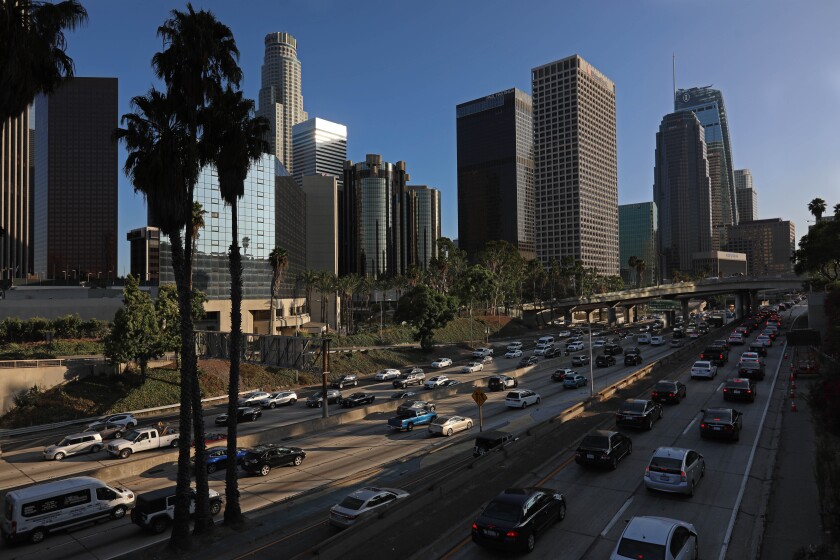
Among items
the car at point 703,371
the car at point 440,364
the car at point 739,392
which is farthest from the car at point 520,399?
the car at point 440,364

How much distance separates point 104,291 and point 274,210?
36.7 metres

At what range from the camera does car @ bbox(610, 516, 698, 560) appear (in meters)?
12.8

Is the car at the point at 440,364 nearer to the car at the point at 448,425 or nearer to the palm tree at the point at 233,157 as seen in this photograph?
the car at the point at 448,425

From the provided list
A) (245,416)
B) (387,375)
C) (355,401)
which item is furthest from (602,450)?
(387,375)

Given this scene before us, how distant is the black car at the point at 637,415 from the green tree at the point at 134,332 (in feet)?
150

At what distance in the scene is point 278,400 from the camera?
172 ft

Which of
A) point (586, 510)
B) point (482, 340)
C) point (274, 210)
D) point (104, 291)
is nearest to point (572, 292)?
point (482, 340)

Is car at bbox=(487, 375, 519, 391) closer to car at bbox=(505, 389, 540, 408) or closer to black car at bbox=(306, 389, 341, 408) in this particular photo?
car at bbox=(505, 389, 540, 408)

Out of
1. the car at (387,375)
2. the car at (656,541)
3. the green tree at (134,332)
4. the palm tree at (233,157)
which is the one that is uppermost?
the palm tree at (233,157)

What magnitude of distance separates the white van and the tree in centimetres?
6336

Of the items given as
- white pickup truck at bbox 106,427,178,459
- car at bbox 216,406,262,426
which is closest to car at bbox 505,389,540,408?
car at bbox 216,406,262,426

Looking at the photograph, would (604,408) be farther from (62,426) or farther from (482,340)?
(482,340)

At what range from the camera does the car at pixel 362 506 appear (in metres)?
17.6

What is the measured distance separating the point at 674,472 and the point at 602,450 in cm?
361
